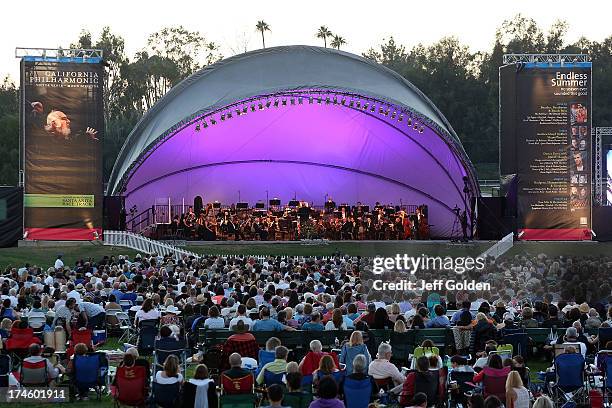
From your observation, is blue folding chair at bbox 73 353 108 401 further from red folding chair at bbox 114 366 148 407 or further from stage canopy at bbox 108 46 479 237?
stage canopy at bbox 108 46 479 237

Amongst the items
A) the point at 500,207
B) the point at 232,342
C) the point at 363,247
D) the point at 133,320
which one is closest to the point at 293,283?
the point at 133,320

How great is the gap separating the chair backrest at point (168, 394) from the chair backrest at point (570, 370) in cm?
410

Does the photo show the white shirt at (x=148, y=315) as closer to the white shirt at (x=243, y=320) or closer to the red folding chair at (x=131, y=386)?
the white shirt at (x=243, y=320)

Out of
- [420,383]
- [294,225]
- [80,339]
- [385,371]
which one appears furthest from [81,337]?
[294,225]

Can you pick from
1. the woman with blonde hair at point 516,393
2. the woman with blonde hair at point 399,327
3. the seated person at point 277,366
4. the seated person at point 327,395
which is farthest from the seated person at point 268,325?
the seated person at point 327,395

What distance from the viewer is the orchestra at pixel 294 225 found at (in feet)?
126

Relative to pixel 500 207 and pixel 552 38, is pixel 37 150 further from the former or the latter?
pixel 552 38

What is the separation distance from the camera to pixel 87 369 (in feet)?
43.2

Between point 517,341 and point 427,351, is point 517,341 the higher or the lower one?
the lower one

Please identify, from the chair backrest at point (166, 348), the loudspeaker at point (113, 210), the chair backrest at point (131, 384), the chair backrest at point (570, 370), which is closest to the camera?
the chair backrest at point (131, 384)

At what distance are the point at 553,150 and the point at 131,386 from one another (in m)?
25.1

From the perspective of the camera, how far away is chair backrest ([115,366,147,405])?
1197 cm

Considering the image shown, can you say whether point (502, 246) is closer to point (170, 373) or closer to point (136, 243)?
point (136, 243)

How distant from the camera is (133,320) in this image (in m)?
18.1
